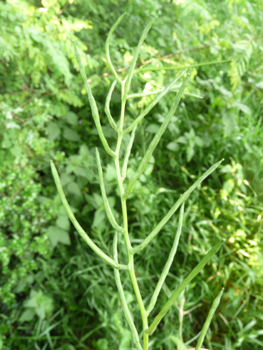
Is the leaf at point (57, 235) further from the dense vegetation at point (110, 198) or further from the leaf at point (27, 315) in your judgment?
the leaf at point (27, 315)

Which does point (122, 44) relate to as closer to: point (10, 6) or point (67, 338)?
point (10, 6)

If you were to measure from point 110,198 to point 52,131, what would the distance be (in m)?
0.35

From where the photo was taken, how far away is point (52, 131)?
1161 mm

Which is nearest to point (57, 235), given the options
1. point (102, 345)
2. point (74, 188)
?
point (74, 188)

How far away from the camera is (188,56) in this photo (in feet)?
3.68

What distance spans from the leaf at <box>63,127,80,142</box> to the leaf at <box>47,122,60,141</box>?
8 cm

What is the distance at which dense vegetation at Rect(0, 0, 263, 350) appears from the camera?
2.94ft

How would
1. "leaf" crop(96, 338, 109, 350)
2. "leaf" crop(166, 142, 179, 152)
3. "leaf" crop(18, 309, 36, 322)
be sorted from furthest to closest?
1. "leaf" crop(166, 142, 179, 152)
2. "leaf" crop(18, 309, 36, 322)
3. "leaf" crop(96, 338, 109, 350)

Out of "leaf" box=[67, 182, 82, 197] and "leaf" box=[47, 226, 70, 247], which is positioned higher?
"leaf" box=[67, 182, 82, 197]

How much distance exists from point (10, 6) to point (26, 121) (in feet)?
1.15

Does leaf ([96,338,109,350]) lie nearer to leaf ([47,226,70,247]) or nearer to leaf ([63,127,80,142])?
leaf ([47,226,70,247])

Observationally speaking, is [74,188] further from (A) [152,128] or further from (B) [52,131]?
(A) [152,128]

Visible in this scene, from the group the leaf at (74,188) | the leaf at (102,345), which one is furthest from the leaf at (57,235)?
the leaf at (102,345)

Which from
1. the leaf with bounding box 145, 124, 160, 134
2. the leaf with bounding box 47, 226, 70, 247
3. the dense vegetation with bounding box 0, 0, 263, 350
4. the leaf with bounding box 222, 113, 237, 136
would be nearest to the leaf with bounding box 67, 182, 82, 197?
the dense vegetation with bounding box 0, 0, 263, 350
